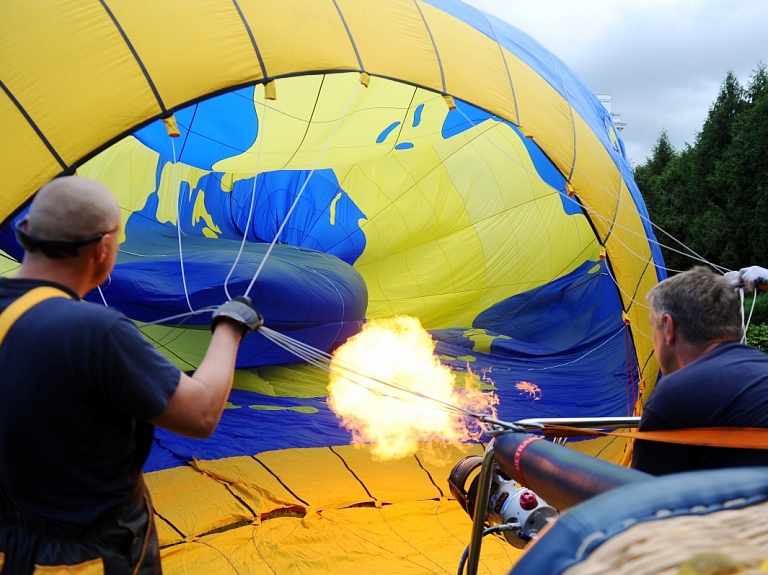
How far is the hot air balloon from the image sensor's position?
2346 millimetres

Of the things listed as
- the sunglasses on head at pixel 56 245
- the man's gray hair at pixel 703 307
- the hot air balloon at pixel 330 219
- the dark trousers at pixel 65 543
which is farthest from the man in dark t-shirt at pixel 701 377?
the hot air balloon at pixel 330 219

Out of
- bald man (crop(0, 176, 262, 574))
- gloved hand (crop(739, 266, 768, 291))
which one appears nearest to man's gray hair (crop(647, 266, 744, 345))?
gloved hand (crop(739, 266, 768, 291))

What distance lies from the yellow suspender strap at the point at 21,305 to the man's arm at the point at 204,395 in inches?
9.5

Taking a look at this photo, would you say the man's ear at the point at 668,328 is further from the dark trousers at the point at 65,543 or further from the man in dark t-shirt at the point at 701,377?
the dark trousers at the point at 65,543

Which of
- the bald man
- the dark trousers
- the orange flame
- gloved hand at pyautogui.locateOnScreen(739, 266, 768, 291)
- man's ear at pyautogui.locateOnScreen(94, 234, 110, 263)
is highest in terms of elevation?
man's ear at pyautogui.locateOnScreen(94, 234, 110, 263)

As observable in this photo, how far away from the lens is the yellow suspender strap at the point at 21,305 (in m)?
1.05

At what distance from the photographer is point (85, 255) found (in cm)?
→ 111

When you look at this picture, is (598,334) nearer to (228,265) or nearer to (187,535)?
(228,265)

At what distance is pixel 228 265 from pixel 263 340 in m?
0.59

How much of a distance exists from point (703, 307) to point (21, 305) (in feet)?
4.08

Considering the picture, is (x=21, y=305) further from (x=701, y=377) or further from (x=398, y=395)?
(x=398, y=395)

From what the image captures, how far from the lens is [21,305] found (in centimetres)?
105

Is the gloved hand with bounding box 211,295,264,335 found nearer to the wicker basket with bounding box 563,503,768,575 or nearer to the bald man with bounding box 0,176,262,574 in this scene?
the bald man with bounding box 0,176,262,574

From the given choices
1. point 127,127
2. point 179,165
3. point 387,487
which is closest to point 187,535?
point 387,487
